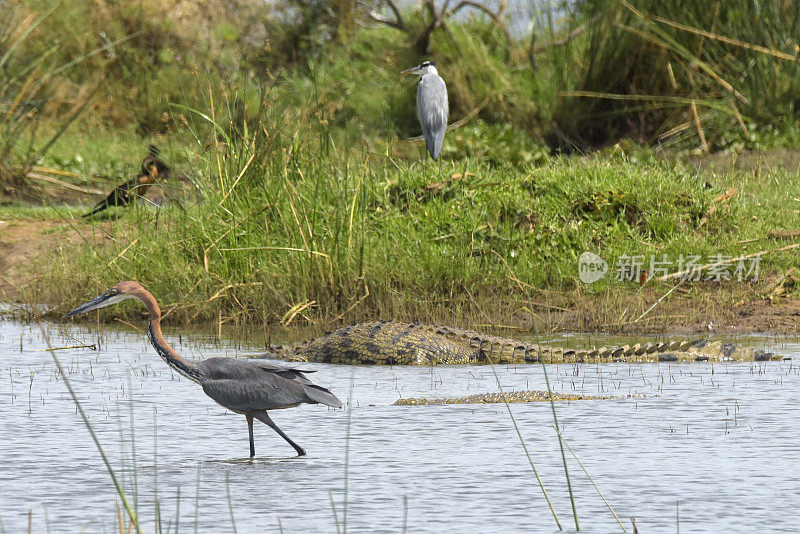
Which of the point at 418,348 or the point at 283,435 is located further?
the point at 418,348

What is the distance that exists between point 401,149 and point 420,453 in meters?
10.3

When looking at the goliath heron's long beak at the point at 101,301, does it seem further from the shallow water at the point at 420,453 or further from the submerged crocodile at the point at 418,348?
the submerged crocodile at the point at 418,348

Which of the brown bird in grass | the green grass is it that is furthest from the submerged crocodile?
the brown bird in grass

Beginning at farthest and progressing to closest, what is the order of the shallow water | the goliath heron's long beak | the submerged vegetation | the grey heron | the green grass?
the grey heron
the submerged vegetation
the green grass
the goliath heron's long beak
the shallow water

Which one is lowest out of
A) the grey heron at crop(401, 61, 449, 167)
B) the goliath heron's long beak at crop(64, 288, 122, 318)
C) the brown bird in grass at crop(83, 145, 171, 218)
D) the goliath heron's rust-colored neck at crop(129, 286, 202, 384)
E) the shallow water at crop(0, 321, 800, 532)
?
the shallow water at crop(0, 321, 800, 532)

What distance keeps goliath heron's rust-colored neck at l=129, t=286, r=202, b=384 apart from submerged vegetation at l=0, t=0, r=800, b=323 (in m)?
3.25

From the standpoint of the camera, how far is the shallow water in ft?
14.5

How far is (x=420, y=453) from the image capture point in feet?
17.7

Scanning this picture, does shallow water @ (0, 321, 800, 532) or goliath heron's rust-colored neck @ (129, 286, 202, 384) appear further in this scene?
goliath heron's rust-colored neck @ (129, 286, 202, 384)

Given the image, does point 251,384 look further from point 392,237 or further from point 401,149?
point 401,149

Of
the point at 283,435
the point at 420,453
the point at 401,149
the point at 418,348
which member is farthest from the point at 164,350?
the point at 401,149

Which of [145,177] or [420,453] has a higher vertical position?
[145,177]

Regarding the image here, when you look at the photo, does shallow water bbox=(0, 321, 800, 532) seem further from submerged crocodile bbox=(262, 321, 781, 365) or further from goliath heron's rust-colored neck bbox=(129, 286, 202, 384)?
goliath heron's rust-colored neck bbox=(129, 286, 202, 384)

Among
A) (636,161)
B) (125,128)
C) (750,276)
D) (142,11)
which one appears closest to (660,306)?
(750,276)
